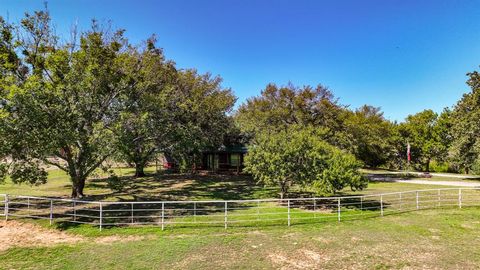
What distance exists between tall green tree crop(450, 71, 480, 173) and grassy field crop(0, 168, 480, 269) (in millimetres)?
17299

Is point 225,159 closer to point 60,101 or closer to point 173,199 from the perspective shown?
point 173,199

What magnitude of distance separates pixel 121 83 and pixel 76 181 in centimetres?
670

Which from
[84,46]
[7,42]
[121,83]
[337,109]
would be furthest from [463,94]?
[7,42]

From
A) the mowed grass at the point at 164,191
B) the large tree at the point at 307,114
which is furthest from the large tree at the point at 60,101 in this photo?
the large tree at the point at 307,114

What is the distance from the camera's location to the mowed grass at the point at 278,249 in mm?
8914

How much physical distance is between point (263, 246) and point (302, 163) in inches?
336

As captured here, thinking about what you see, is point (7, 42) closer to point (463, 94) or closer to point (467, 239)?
point (467, 239)

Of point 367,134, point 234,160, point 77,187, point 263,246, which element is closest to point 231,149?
point 234,160

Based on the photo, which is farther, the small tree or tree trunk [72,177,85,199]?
tree trunk [72,177,85,199]

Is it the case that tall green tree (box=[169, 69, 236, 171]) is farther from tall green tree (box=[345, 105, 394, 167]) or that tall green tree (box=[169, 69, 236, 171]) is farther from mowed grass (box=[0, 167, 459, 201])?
tall green tree (box=[345, 105, 394, 167])

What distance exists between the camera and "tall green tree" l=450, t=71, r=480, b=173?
27.5 meters

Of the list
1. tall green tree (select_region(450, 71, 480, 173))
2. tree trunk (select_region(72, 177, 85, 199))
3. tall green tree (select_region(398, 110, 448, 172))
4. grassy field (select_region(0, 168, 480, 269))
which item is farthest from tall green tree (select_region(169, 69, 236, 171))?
tall green tree (select_region(398, 110, 448, 172))

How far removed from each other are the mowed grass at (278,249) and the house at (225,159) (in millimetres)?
24016

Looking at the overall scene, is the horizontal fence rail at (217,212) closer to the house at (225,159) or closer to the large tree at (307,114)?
the large tree at (307,114)
